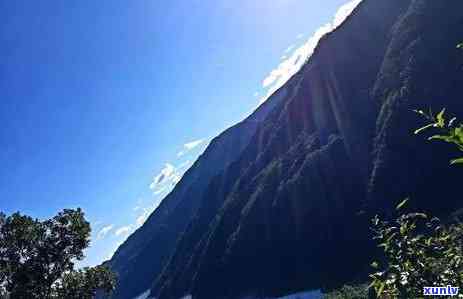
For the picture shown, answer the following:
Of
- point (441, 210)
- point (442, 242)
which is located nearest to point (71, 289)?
point (442, 242)

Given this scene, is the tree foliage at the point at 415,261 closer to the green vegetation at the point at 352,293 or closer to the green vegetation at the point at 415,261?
the green vegetation at the point at 415,261

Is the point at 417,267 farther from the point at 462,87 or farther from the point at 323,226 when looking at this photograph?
the point at 323,226

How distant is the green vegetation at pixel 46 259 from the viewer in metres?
27.5

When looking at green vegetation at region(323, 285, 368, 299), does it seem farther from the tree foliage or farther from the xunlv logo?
the xunlv logo

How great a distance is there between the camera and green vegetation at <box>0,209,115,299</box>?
90.3 ft

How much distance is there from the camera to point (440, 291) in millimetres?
6113

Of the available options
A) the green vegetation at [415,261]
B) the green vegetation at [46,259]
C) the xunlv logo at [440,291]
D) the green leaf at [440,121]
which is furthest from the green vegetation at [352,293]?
the green leaf at [440,121]

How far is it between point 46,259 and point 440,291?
25.2 metres

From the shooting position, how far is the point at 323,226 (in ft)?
641

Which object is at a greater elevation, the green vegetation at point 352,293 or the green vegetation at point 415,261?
the green vegetation at point 415,261

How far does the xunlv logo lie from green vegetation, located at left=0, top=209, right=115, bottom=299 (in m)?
24.8

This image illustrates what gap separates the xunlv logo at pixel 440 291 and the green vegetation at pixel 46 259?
81.5 feet

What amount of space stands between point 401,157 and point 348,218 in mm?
27093

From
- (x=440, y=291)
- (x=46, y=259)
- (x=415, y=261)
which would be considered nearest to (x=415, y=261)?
(x=415, y=261)
